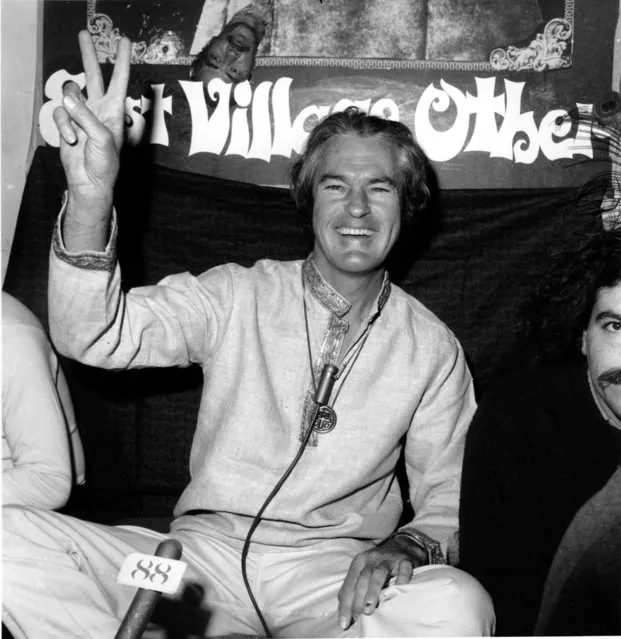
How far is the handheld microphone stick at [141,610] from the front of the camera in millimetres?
1188

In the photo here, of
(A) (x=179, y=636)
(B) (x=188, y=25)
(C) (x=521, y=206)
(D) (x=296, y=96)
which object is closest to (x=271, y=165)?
(D) (x=296, y=96)

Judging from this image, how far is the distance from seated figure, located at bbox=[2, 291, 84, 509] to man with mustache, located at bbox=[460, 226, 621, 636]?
0.83 meters

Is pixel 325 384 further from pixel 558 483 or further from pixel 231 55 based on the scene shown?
pixel 231 55

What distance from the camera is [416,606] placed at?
4.74 ft

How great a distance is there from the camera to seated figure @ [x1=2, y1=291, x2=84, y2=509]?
1696mm

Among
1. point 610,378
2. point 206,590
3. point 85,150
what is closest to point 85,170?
point 85,150

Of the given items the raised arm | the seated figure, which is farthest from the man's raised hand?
the seated figure

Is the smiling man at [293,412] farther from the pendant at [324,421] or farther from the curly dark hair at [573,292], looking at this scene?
the curly dark hair at [573,292]

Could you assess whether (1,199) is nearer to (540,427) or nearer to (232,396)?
(232,396)

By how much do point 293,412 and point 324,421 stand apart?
7cm

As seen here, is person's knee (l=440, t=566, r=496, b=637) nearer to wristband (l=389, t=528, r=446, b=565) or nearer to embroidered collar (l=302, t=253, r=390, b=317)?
wristband (l=389, t=528, r=446, b=565)

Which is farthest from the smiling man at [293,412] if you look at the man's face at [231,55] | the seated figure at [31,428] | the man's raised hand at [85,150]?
the man's face at [231,55]

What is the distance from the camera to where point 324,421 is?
176 cm

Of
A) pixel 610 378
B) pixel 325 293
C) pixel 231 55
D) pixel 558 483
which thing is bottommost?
pixel 558 483
